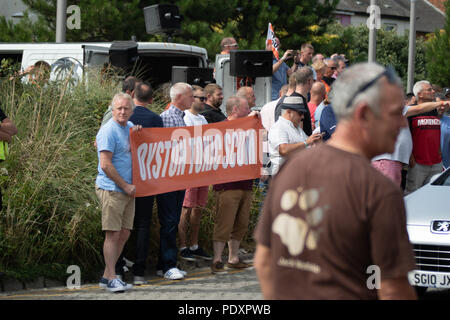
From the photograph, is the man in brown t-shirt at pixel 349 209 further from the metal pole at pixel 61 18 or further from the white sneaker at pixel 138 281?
the metal pole at pixel 61 18

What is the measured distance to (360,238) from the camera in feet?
9.45

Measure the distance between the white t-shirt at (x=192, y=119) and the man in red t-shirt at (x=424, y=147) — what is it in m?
2.93

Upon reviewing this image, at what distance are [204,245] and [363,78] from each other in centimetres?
758

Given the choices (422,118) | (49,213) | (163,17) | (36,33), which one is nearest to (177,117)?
(49,213)

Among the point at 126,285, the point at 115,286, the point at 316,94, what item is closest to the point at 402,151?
the point at 316,94

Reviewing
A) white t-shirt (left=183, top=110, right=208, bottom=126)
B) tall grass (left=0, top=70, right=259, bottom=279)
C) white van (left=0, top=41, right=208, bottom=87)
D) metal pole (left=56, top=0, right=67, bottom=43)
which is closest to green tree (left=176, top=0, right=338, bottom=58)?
white van (left=0, top=41, right=208, bottom=87)

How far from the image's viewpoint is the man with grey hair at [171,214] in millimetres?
9031

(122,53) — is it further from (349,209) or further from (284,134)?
(349,209)

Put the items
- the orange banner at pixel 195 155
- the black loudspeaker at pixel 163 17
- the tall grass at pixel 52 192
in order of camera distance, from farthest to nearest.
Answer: the black loudspeaker at pixel 163 17
the orange banner at pixel 195 155
the tall grass at pixel 52 192

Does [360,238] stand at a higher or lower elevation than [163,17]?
lower

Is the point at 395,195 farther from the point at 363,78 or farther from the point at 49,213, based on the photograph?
the point at 49,213

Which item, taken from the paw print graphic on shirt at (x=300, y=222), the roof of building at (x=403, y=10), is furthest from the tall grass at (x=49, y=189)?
the roof of building at (x=403, y=10)

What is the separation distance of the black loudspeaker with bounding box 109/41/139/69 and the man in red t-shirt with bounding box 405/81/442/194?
4.45 metres

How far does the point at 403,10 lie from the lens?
80.3 meters
